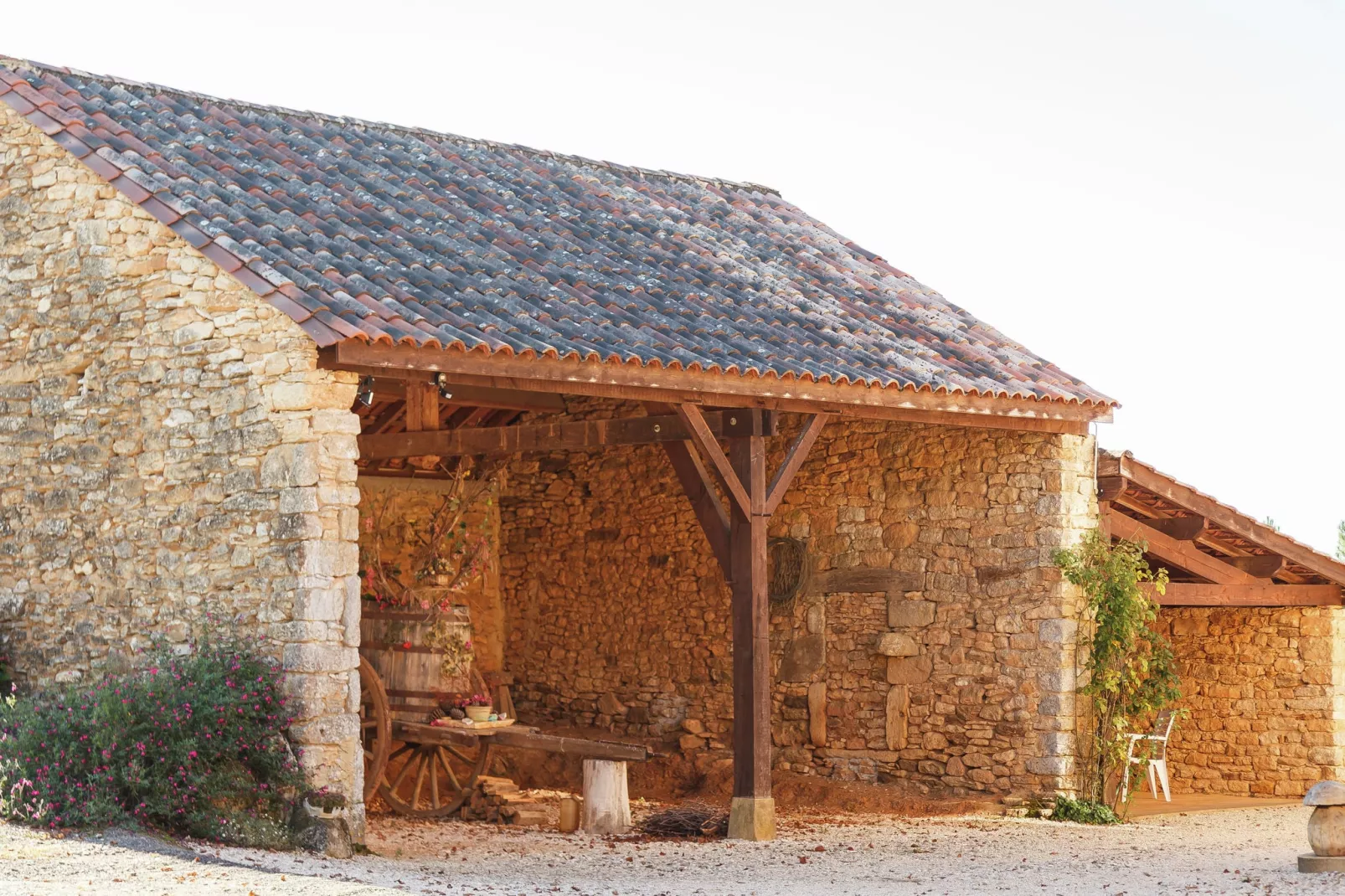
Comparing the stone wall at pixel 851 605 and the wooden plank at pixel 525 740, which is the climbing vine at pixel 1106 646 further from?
the wooden plank at pixel 525 740

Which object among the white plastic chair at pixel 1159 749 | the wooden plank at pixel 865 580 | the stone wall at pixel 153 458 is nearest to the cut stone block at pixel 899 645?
the wooden plank at pixel 865 580

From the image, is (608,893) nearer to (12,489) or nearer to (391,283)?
(391,283)

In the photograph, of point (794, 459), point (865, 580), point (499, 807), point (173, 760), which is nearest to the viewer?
point (173, 760)

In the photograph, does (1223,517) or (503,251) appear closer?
(503,251)

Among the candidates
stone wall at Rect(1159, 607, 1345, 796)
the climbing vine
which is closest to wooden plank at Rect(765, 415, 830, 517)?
the climbing vine

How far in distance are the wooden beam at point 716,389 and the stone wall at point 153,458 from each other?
0.34m

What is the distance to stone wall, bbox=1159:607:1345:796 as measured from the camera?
475 inches

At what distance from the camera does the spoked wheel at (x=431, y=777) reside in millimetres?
10367

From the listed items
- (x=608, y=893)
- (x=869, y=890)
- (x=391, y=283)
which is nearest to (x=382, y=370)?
(x=391, y=283)

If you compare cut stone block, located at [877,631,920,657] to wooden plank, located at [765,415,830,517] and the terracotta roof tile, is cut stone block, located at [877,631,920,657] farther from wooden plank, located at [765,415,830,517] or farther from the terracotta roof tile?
wooden plank, located at [765,415,830,517]

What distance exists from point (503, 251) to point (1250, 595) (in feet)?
19.3

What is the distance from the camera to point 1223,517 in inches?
456

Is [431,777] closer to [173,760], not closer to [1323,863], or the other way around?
[173,760]

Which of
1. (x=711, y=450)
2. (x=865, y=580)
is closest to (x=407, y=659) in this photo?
(x=711, y=450)
